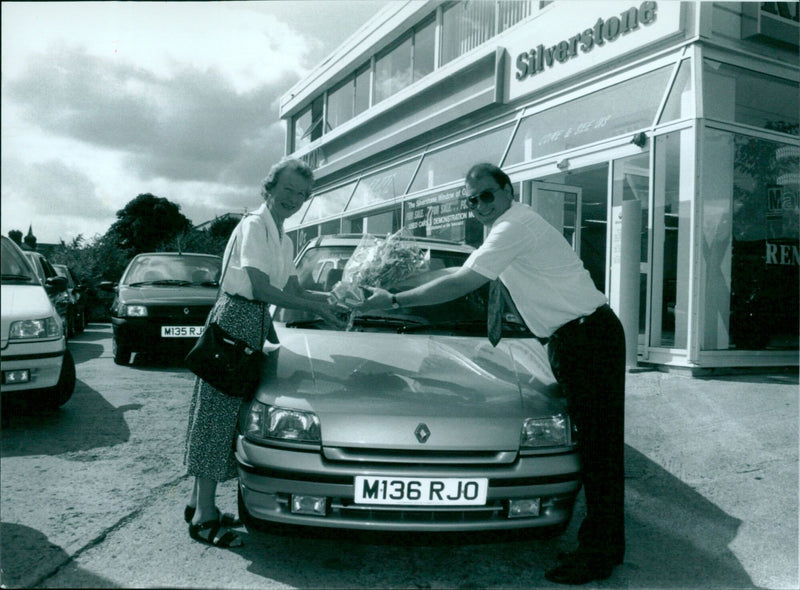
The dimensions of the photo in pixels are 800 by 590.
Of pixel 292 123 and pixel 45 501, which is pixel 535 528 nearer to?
pixel 45 501

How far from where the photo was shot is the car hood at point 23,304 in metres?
4.95

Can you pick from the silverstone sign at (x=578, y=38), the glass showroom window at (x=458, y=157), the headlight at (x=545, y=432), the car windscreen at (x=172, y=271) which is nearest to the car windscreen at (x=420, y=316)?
the headlight at (x=545, y=432)

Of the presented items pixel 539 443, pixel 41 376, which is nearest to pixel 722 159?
pixel 539 443

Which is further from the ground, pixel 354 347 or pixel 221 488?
pixel 354 347

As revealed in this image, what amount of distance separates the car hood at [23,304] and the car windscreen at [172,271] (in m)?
3.43

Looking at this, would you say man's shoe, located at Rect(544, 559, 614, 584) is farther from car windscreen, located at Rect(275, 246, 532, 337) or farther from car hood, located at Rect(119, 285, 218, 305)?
car hood, located at Rect(119, 285, 218, 305)

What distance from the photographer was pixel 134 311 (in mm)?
8219

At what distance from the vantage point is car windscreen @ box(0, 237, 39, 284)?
213 inches

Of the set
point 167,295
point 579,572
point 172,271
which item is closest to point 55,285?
point 167,295

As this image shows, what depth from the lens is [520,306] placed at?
3.14 m

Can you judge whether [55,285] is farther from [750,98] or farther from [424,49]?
[424,49]

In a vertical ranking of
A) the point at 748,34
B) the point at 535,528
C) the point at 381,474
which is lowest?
the point at 535,528

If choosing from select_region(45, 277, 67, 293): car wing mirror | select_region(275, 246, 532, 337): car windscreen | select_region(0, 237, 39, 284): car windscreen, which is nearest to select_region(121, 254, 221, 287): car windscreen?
select_region(45, 277, 67, 293): car wing mirror

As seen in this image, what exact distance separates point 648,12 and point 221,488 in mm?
7156
